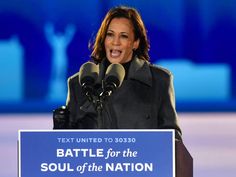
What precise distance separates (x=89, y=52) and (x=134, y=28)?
12.7ft

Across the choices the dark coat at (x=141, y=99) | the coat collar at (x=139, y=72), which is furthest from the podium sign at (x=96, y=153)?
the coat collar at (x=139, y=72)

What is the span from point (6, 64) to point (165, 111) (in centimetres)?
416

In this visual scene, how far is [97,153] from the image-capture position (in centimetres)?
160

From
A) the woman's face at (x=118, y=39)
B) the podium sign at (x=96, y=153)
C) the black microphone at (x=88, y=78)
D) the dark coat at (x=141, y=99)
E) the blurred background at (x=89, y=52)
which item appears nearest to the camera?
the podium sign at (x=96, y=153)

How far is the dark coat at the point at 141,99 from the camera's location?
2230 mm

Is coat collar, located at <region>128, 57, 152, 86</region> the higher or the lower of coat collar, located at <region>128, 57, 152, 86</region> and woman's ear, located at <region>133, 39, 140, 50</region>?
the lower

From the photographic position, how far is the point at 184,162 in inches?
66.4

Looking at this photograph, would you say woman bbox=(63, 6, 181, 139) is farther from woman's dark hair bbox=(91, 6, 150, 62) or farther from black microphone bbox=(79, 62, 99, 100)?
black microphone bbox=(79, 62, 99, 100)

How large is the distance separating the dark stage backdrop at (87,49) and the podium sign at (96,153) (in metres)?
4.54

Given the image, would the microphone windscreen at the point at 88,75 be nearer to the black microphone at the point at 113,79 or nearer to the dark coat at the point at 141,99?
the black microphone at the point at 113,79

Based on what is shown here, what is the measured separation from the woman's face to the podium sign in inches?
30.3

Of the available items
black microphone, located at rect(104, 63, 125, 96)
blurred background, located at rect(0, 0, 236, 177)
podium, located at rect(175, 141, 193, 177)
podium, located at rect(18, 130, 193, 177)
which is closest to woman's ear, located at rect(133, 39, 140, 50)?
black microphone, located at rect(104, 63, 125, 96)

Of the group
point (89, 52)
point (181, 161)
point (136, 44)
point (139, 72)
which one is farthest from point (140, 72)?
point (89, 52)

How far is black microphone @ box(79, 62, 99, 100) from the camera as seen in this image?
1.70 m
